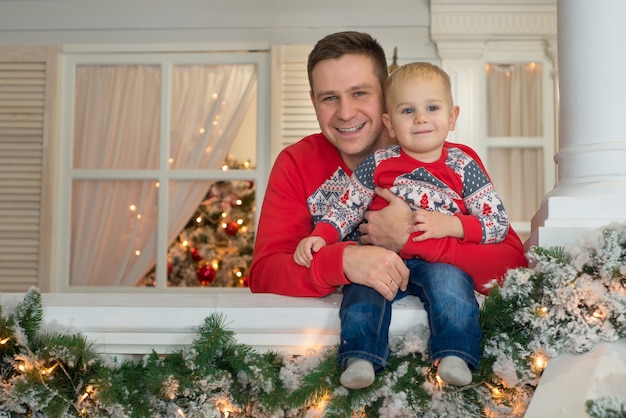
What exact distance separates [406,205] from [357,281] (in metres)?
0.26

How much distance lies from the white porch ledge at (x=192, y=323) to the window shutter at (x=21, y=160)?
119 inches

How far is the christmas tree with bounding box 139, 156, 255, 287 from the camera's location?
15.3 feet

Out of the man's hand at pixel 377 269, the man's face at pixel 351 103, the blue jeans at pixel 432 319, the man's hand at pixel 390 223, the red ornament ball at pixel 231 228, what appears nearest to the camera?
the blue jeans at pixel 432 319

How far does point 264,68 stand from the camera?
460 cm

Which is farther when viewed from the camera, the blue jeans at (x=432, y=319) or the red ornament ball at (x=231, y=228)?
the red ornament ball at (x=231, y=228)

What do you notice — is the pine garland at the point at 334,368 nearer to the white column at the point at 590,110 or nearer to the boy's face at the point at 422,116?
the white column at the point at 590,110

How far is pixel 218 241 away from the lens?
4781 millimetres

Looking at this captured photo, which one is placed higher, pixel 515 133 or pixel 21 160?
pixel 515 133

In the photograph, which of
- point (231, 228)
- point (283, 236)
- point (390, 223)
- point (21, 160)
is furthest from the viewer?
point (231, 228)

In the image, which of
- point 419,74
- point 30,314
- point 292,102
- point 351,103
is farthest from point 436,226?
point 292,102

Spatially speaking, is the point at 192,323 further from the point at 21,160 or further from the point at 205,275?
the point at 21,160

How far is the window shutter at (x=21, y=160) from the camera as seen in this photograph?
4.50 m

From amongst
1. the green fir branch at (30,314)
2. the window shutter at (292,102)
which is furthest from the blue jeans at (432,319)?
the window shutter at (292,102)

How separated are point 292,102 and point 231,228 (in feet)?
2.82
